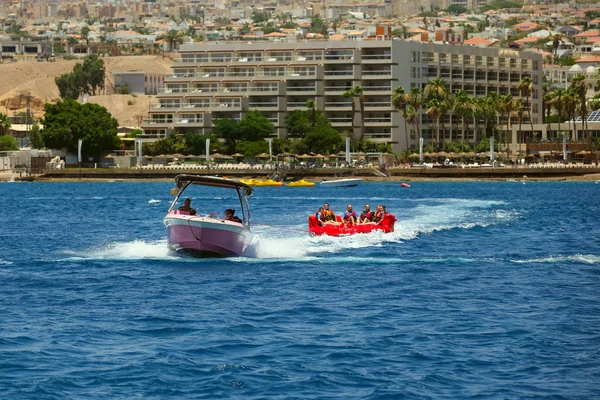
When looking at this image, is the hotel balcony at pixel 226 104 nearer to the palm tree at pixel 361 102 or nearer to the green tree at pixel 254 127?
the green tree at pixel 254 127

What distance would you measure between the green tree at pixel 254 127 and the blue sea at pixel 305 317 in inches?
4411

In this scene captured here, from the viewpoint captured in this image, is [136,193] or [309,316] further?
[136,193]

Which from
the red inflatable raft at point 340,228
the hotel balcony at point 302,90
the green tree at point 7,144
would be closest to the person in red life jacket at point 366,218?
the red inflatable raft at point 340,228

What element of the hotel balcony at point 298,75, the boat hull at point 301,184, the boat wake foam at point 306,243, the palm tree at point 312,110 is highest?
the hotel balcony at point 298,75

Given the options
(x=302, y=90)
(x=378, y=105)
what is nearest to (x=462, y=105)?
(x=378, y=105)

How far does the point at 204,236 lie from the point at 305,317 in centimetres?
1278

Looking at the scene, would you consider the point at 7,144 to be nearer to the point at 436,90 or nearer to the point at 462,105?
the point at 436,90

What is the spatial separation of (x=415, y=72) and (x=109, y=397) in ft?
572

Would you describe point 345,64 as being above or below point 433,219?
above

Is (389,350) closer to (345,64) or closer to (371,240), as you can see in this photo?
(371,240)

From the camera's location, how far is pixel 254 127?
181375mm

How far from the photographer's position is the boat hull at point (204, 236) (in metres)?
48.0

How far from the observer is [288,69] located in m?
194

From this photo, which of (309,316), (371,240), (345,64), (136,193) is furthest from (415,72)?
(309,316)
